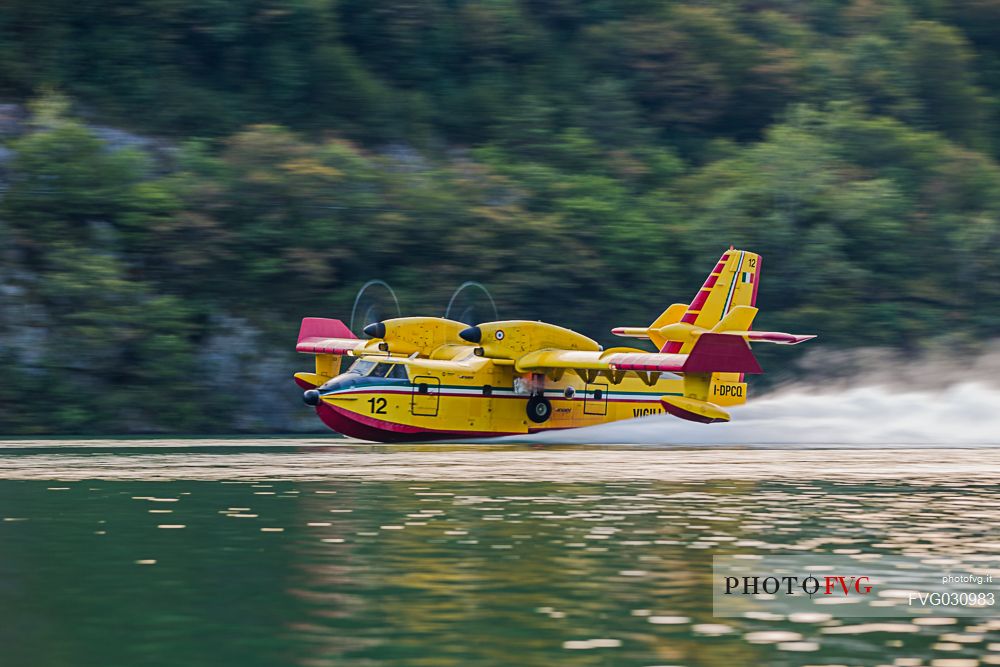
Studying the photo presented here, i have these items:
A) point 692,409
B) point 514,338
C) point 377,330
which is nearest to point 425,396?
point 514,338

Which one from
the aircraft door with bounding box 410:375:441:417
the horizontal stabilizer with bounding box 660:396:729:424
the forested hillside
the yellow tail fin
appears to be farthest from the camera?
the forested hillside

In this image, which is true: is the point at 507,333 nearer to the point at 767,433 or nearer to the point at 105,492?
the point at 767,433

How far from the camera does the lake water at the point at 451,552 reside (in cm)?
1151

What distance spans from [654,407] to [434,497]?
1779cm

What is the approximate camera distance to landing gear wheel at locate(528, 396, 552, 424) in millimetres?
38125

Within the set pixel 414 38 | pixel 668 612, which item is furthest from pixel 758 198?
pixel 668 612

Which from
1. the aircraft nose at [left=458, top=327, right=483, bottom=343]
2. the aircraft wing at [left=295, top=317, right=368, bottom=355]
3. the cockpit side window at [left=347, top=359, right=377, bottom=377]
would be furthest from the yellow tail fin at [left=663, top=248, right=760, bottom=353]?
the aircraft wing at [left=295, top=317, right=368, bottom=355]

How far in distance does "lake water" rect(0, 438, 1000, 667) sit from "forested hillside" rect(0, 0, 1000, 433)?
1593 centimetres

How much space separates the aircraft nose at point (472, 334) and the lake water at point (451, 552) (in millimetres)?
6684

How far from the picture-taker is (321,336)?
4359cm

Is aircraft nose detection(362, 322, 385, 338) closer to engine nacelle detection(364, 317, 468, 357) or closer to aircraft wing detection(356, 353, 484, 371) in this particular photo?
engine nacelle detection(364, 317, 468, 357)

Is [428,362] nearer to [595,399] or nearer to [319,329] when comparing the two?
[595,399]

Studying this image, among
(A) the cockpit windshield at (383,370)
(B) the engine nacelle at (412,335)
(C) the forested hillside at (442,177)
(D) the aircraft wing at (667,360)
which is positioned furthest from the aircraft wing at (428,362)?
(C) the forested hillside at (442,177)

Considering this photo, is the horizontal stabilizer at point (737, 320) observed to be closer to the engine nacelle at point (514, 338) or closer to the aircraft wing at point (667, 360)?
the aircraft wing at point (667, 360)
